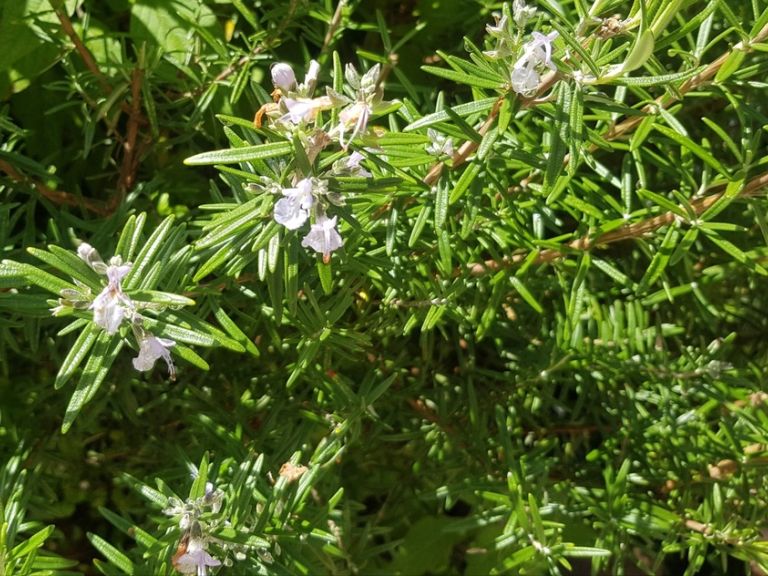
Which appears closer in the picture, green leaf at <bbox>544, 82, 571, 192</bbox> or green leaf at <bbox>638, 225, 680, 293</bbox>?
green leaf at <bbox>544, 82, 571, 192</bbox>

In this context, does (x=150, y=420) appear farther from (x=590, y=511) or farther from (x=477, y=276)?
(x=590, y=511)

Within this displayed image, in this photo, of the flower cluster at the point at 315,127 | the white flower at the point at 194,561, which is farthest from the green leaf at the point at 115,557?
the flower cluster at the point at 315,127

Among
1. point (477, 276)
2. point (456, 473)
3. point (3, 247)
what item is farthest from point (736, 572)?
point (3, 247)

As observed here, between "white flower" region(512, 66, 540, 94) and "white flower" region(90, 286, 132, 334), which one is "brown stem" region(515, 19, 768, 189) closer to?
"white flower" region(512, 66, 540, 94)

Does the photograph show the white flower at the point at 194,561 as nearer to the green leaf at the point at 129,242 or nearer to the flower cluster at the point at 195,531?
the flower cluster at the point at 195,531

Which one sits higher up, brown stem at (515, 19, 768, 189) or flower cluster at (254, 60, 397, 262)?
flower cluster at (254, 60, 397, 262)

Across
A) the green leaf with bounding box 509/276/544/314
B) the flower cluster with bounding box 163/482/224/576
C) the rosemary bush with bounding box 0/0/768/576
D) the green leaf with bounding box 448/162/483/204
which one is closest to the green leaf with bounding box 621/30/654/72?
the rosemary bush with bounding box 0/0/768/576
